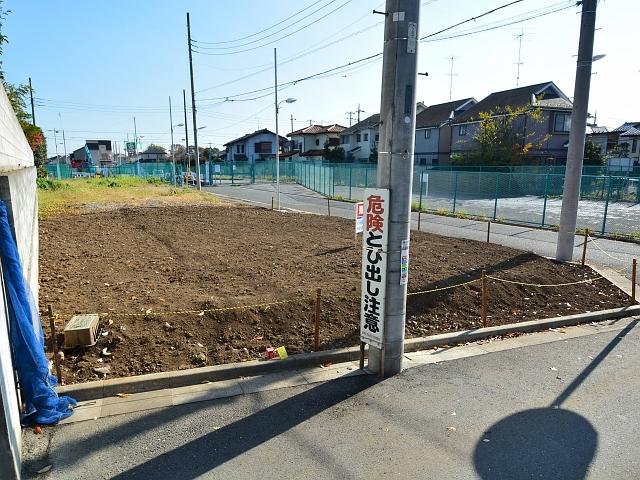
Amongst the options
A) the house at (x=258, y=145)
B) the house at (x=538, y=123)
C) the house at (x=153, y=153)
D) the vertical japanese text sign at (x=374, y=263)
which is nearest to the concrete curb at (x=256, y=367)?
the vertical japanese text sign at (x=374, y=263)

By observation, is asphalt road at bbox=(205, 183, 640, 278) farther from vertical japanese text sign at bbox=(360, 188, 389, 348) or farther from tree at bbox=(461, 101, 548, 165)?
tree at bbox=(461, 101, 548, 165)

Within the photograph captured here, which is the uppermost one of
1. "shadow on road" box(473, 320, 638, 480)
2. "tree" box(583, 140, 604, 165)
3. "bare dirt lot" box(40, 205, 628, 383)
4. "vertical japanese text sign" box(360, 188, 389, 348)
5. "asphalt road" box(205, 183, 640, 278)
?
"tree" box(583, 140, 604, 165)

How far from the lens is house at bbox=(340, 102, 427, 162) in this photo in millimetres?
54594

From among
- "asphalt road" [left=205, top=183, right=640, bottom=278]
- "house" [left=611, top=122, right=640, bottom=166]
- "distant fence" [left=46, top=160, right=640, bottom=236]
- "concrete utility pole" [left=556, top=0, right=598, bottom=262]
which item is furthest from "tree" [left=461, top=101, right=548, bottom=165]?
"concrete utility pole" [left=556, top=0, right=598, bottom=262]

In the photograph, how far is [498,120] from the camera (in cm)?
3394

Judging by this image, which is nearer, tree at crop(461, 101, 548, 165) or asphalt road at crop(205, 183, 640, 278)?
asphalt road at crop(205, 183, 640, 278)

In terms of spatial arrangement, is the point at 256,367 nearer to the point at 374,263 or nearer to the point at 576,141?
the point at 374,263

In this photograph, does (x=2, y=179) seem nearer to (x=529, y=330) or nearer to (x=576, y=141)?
(x=529, y=330)

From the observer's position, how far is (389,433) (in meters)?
3.83

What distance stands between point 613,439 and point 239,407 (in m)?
3.28

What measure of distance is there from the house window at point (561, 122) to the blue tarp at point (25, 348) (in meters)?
42.0

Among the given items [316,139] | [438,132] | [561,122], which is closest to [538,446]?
[561,122]

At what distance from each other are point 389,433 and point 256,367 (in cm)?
169

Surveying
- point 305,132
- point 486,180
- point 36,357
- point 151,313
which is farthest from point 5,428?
point 305,132
